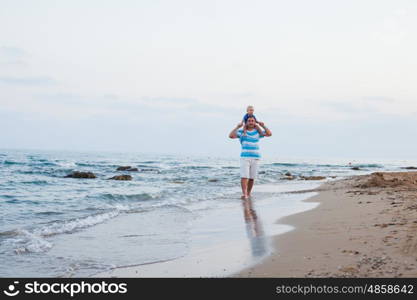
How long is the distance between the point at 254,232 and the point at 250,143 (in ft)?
15.9

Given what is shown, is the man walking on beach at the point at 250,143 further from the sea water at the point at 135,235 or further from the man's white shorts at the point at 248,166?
the sea water at the point at 135,235

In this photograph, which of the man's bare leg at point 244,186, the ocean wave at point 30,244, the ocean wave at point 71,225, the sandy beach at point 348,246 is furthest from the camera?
the man's bare leg at point 244,186

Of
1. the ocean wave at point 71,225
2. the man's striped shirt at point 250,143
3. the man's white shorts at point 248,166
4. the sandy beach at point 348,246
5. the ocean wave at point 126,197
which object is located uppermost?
the man's striped shirt at point 250,143

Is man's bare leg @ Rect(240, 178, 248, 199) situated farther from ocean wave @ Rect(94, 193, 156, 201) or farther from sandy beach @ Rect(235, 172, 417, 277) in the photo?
sandy beach @ Rect(235, 172, 417, 277)

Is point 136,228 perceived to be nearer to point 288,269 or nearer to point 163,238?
point 163,238

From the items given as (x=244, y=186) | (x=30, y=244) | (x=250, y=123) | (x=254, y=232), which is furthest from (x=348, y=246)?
(x=244, y=186)

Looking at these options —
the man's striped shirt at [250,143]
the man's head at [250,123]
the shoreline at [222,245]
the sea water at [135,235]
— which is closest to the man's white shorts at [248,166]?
the man's striped shirt at [250,143]

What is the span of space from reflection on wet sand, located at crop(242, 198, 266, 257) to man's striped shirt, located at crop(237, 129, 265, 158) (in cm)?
193

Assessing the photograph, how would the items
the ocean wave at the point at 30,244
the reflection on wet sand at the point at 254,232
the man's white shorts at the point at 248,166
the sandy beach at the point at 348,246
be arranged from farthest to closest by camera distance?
the man's white shorts at the point at 248,166 < the ocean wave at the point at 30,244 < the reflection on wet sand at the point at 254,232 < the sandy beach at the point at 348,246

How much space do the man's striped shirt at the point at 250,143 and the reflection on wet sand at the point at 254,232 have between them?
6.32ft

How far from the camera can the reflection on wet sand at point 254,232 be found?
4887 mm

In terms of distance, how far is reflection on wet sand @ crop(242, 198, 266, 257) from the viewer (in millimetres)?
4887

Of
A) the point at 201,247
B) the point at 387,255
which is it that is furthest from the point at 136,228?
the point at 387,255

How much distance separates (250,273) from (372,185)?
9.86 meters
